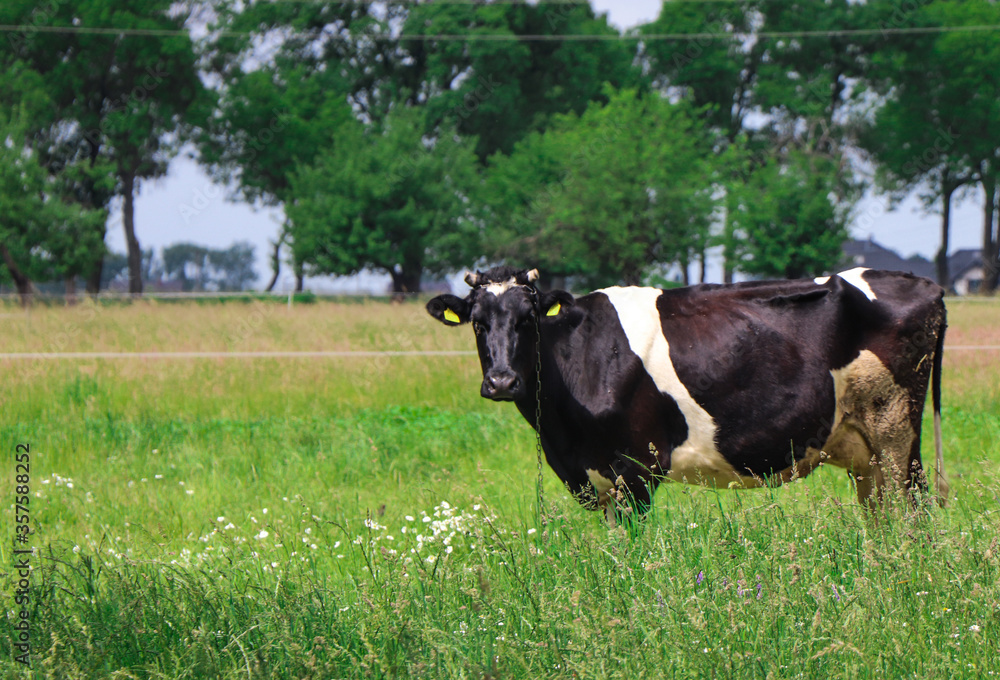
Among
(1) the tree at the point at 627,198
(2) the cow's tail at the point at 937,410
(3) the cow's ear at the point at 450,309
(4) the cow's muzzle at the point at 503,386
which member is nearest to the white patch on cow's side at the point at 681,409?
(4) the cow's muzzle at the point at 503,386

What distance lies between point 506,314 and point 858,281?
2198 mm

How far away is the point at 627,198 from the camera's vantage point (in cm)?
2964

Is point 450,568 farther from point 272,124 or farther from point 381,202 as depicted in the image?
point 272,124

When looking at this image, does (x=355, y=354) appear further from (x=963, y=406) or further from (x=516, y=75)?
(x=516, y=75)

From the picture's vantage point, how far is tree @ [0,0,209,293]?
31.6m

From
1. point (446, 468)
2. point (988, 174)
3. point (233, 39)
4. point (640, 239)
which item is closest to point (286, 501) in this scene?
point (446, 468)

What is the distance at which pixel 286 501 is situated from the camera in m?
5.74

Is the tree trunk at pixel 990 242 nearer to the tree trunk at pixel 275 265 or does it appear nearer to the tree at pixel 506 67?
the tree at pixel 506 67

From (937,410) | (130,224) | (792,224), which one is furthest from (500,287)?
(130,224)

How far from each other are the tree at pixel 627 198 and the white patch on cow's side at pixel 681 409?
79.0ft

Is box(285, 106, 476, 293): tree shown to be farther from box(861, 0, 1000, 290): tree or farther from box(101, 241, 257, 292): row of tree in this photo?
box(101, 241, 257, 292): row of tree

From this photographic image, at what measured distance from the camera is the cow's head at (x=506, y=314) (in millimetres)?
4852

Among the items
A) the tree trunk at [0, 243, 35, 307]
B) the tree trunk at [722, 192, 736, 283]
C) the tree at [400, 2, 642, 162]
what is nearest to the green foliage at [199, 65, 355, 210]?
the tree at [400, 2, 642, 162]

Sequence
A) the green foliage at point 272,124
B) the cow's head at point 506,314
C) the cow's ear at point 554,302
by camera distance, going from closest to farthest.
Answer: the cow's head at point 506,314 → the cow's ear at point 554,302 → the green foliage at point 272,124
